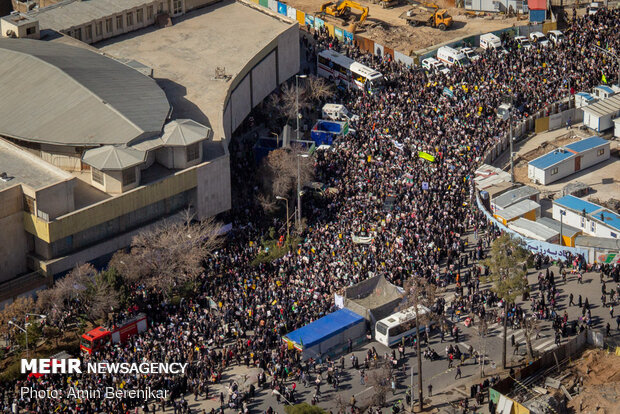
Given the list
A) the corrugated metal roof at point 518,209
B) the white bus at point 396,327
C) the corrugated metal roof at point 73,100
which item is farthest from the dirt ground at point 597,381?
the corrugated metal roof at point 73,100

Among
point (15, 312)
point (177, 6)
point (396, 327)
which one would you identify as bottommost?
point (396, 327)

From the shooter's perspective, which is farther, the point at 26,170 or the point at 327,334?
the point at 26,170

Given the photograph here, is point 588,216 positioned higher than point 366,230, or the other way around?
point 588,216

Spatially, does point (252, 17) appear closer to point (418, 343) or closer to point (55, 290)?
point (55, 290)

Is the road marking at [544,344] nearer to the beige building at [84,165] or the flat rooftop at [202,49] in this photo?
the beige building at [84,165]

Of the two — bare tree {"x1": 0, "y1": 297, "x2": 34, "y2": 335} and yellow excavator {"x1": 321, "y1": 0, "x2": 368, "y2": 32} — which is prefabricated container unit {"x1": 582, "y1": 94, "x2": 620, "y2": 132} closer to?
yellow excavator {"x1": 321, "y1": 0, "x2": 368, "y2": 32}

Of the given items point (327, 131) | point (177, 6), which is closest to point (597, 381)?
point (327, 131)

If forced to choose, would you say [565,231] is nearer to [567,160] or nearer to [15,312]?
[567,160]
